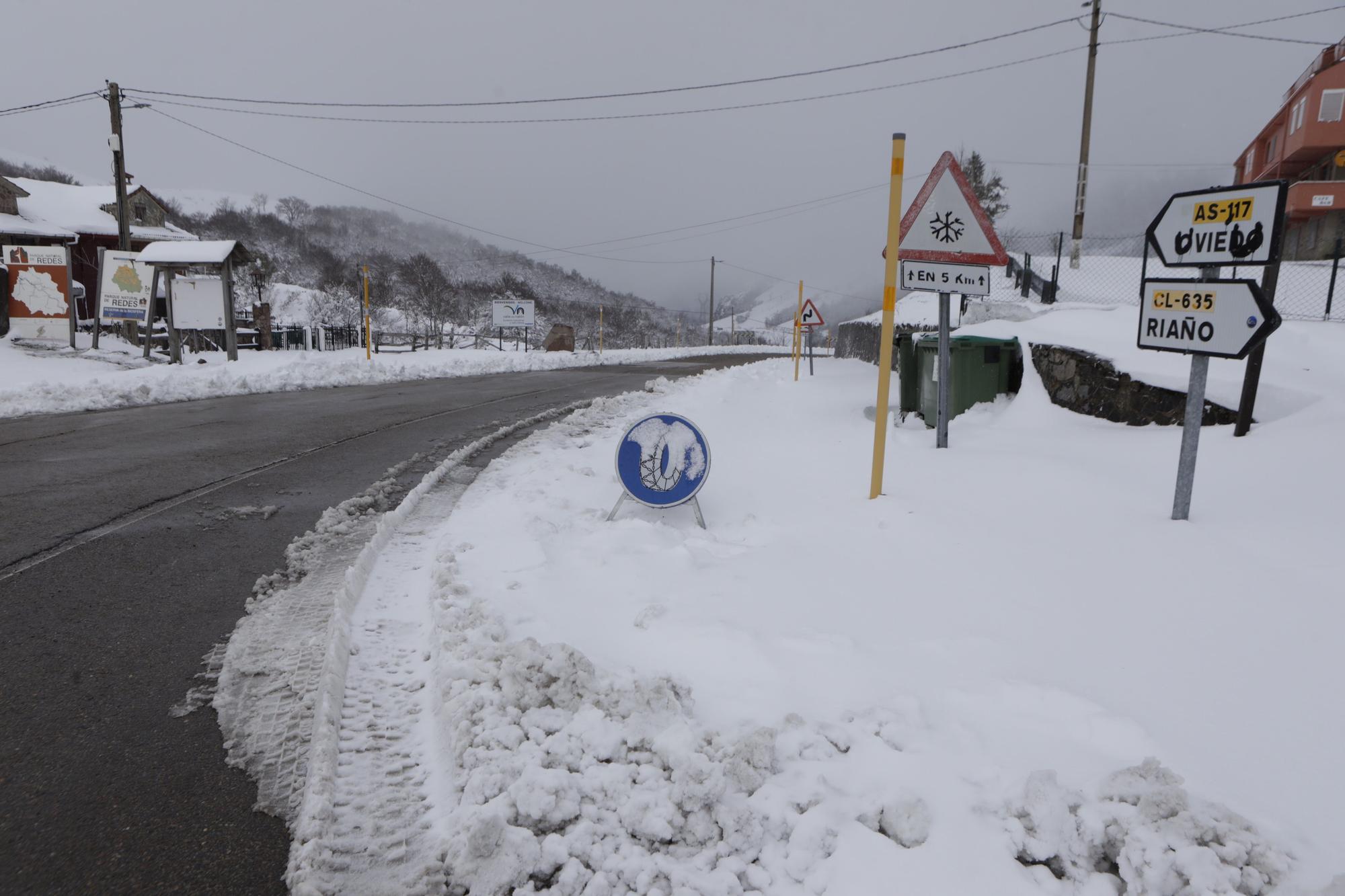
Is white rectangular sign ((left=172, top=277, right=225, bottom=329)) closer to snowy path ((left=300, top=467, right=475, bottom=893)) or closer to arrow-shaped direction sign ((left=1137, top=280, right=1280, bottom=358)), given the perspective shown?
snowy path ((left=300, top=467, right=475, bottom=893))

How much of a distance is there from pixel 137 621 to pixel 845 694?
3343 millimetres

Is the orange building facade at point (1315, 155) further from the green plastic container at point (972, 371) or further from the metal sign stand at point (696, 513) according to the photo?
the metal sign stand at point (696, 513)

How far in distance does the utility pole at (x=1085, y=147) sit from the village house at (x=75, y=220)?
38380mm

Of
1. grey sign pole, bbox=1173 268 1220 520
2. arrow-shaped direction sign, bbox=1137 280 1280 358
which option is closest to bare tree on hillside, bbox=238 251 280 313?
arrow-shaped direction sign, bbox=1137 280 1280 358

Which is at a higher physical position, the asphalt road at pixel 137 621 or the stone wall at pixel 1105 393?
the stone wall at pixel 1105 393

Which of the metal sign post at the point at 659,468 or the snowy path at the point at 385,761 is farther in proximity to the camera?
the metal sign post at the point at 659,468

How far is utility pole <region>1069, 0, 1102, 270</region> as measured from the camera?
66.4ft

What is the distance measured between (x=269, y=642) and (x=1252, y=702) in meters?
3.97

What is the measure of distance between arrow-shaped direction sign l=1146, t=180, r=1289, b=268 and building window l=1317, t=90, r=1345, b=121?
35048 millimetres

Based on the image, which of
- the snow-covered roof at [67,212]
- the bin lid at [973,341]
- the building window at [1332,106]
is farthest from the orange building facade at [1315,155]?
the snow-covered roof at [67,212]

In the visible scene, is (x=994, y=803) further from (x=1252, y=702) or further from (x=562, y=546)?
(x=562, y=546)

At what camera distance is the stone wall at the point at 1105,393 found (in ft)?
22.3

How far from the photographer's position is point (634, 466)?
16.7 ft

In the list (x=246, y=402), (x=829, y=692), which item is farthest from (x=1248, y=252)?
(x=246, y=402)
